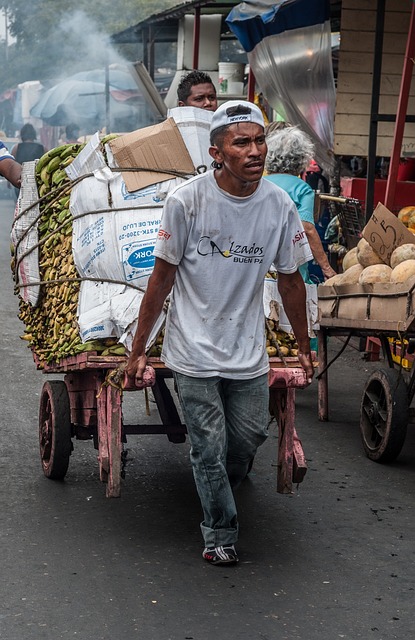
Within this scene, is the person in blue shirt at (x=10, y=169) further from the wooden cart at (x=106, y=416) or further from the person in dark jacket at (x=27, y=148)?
the person in dark jacket at (x=27, y=148)

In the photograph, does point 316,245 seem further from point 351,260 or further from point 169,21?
point 169,21

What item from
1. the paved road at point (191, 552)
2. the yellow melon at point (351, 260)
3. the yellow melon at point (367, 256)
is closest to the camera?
the paved road at point (191, 552)

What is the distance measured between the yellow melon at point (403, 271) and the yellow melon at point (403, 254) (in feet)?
0.62

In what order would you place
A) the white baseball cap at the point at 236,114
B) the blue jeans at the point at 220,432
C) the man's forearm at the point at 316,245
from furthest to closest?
the man's forearm at the point at 316,245 < the blue jeans at the point at 220,432 < the white baseball cap at the point at 236,114

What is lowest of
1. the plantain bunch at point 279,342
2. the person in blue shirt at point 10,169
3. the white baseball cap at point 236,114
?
the plantain bunch at point 279,342

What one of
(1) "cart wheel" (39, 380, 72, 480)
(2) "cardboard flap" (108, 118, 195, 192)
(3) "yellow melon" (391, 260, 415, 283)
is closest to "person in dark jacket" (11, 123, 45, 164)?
(3) "yellow melon" (391, 260, 415, 283)

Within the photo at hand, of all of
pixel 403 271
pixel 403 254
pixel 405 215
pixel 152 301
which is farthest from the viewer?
pixel 405 215

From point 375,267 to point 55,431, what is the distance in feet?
7.54

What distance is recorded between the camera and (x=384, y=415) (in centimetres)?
658

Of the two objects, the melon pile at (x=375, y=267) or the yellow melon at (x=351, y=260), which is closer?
the melon pile at (x=375, y=267)

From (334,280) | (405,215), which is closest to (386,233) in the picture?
(334,280)

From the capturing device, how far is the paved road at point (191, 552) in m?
4.14

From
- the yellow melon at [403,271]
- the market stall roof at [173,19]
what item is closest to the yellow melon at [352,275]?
the yellow melon at [403,271]

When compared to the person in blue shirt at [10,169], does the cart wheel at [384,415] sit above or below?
below
